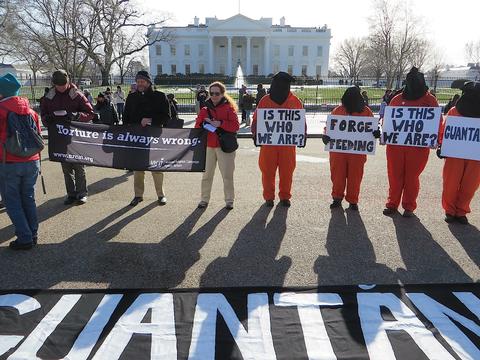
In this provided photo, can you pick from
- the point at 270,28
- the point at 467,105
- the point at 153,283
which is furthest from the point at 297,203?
the point at 270,28

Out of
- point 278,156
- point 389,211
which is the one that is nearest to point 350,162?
point 389,211

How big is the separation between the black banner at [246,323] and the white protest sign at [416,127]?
2340 millimetres

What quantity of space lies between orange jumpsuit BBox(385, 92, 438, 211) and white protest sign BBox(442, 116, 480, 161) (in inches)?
11.0

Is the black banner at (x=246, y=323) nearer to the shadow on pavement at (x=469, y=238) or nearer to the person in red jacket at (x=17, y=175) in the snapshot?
the shadow on pavement at (x=469, y=238)

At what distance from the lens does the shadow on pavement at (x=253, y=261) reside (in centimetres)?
406

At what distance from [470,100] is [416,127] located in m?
0.76

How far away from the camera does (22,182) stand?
4590mm

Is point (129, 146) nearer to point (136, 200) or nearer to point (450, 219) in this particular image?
point (136, 200)

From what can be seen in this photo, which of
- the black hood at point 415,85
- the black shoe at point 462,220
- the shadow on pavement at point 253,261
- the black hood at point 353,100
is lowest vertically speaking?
the shadow on pavement at point 253,261

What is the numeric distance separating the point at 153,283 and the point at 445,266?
3092mm

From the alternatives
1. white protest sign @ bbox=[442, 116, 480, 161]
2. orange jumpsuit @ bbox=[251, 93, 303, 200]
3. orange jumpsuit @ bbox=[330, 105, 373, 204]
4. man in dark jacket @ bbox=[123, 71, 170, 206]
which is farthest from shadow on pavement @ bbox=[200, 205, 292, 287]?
white protest sign @ bbox=[442, 116, 480, 161]

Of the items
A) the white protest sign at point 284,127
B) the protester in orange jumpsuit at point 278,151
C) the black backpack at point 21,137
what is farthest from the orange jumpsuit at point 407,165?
the black backpack at point 21,137

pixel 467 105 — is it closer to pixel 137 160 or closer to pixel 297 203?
pixel 297 203

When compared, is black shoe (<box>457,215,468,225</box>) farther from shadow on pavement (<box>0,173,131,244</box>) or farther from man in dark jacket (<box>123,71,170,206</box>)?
shadow on pavement (<box>0,173,131,244</box>)
